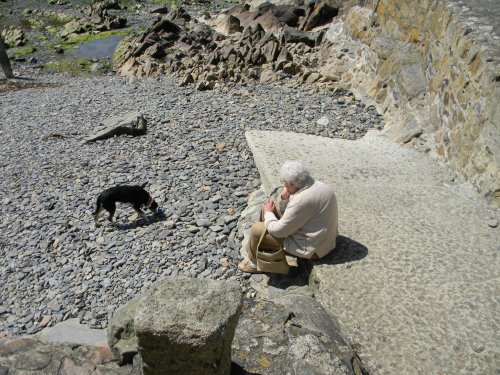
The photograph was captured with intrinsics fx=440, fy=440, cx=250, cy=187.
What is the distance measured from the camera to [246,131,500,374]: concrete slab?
4.49 m

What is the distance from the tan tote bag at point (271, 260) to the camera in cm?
571

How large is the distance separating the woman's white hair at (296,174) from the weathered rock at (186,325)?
84.3 inches

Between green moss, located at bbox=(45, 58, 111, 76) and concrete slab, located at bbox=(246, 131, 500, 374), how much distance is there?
18.9m

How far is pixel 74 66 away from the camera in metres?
25.3

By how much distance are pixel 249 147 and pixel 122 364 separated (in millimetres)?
6165

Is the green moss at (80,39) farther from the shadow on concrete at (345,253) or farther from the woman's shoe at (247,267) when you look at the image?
the shadow on concrete at (345,253)

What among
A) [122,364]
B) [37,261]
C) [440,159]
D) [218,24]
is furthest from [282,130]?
[218,24]

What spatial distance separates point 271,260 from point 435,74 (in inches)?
246

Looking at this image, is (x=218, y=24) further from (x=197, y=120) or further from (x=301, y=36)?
(x=197, y=120)

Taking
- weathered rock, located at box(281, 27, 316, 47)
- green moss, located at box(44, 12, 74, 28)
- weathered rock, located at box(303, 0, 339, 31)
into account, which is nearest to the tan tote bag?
weathered rock, located at box(281, 27, 316, 47)

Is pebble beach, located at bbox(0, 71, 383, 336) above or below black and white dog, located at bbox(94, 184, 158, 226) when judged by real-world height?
below

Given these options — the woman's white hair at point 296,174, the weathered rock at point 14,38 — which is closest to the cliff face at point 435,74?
the woman's white hair at point 296,174

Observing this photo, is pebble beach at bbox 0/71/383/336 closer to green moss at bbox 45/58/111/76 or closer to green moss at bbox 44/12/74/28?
green moss at bbox 45/58/111/76

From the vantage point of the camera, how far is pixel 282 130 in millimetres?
10797
